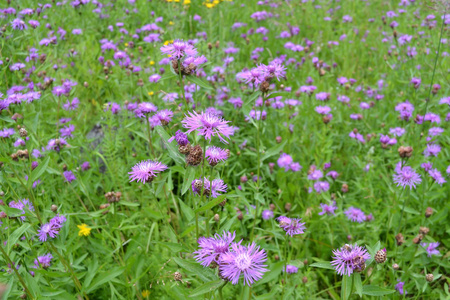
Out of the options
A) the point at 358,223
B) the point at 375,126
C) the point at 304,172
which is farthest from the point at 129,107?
the point at 375,126

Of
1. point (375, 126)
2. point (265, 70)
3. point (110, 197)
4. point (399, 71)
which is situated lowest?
point (375, 126)

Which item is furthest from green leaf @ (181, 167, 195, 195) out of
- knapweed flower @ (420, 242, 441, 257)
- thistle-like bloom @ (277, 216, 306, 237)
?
knapweed flower @ (420, 242, 441, 257)

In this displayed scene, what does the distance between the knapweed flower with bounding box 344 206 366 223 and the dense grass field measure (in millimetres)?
14

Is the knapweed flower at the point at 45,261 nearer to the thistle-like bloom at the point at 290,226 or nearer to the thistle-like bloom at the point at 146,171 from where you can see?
the thistle-like bloom at the point at 146,171

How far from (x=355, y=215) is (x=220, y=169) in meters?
0.96

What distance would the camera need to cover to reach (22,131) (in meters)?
1.99

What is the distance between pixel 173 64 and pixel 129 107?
174 cm

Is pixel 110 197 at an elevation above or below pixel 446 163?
above

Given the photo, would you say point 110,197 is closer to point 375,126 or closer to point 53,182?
point 53,182

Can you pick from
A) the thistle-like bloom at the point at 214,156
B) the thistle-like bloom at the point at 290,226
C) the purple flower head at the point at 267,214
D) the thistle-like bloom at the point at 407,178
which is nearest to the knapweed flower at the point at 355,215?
the thistle-like bloom at the point at 407,178

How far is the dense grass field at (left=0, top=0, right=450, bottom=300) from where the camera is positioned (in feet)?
4.99

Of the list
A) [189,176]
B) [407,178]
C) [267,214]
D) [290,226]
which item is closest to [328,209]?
[267,214]

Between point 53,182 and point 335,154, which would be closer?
point 53,182

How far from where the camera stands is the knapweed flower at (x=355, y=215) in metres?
2.44
